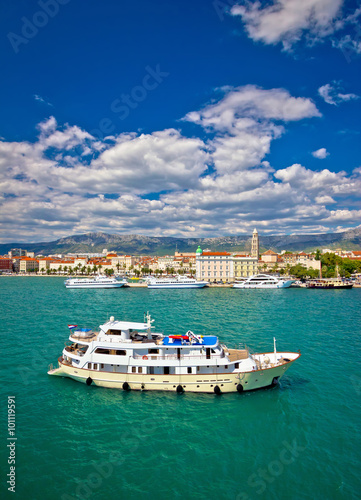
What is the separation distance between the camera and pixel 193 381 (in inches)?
882

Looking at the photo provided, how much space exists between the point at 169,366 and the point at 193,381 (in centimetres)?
211

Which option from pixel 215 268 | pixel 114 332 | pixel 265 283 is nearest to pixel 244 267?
pixel 215 268

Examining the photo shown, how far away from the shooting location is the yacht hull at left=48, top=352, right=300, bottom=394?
877 inches

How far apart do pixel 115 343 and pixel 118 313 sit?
105 feet

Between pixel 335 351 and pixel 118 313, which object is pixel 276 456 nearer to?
pixel 335 351

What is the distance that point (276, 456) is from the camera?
1568 centimetres

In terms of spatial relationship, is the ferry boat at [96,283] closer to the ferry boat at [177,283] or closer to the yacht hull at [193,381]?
the ferry boat at [177,283]

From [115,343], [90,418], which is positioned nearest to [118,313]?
[115,343]

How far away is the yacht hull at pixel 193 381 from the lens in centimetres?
2228

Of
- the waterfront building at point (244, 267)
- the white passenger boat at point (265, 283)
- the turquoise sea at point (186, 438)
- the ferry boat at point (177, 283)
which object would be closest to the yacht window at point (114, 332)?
the turquoise sea at point (186, 438)

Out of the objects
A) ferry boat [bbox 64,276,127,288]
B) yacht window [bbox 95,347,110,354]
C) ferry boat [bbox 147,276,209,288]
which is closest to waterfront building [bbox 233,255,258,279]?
ferry boat [bbox 147,276,209,288]
